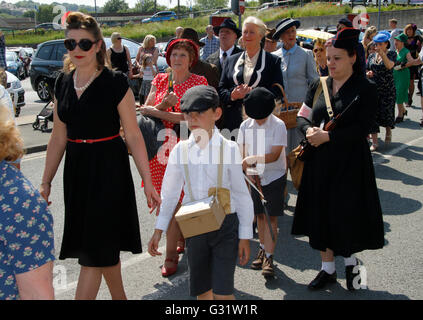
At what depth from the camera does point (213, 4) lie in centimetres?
13438

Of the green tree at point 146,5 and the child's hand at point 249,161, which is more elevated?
the green tree at point 146,5

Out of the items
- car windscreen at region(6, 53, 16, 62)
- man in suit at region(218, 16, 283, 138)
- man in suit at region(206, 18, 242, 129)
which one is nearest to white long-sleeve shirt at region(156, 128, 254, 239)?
man in suit at region(218, 16, 283, 138)

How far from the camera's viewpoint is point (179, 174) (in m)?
3.05

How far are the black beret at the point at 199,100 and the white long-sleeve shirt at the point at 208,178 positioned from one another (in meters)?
0.20

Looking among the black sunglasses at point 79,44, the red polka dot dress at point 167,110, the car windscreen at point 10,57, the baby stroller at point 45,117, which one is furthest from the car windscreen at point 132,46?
the black sunglasses at point 79,44

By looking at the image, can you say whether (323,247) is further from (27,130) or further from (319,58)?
(27,130)

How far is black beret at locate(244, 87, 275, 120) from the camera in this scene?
13.1 ft

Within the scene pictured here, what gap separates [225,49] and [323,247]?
12.0 ft

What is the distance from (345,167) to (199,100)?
1.43 meters

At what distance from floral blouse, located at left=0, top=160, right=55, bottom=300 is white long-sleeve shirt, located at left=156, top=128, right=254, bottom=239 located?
1.13 metres

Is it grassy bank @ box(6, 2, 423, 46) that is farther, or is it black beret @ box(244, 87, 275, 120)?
grassy bank @ box(6, 2, 423, 46)

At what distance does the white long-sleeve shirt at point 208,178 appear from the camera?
2.99m

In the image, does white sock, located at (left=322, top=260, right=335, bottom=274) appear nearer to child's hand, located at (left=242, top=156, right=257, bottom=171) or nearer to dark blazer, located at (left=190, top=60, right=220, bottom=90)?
child's hand, located at (left=242, top=156, right=257, bottom=171)

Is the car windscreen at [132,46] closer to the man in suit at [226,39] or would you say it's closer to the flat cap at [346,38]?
the man in suit at [226,39]
